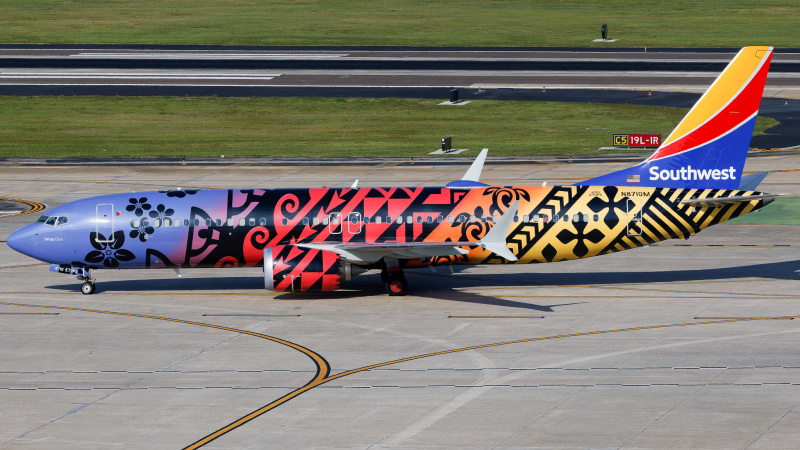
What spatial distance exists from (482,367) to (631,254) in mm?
20756

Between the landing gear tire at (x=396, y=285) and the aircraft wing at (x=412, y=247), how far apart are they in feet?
4.70

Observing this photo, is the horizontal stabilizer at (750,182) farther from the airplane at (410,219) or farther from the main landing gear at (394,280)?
the main landing gear at (394,280)

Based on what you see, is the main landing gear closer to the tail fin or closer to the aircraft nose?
the tail fin

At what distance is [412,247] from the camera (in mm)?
43375

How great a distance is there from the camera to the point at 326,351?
37969 millimetres

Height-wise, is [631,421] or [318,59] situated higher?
[318,59]

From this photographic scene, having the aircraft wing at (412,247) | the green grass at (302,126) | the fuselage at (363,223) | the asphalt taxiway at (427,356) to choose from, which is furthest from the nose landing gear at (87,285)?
the green grass at (302,126)

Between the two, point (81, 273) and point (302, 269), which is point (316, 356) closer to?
point (302, 269)

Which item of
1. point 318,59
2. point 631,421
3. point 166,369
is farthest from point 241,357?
point 318,59

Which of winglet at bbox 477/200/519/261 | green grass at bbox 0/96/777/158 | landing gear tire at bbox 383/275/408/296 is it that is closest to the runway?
green grass at bbox 0/96/777/158

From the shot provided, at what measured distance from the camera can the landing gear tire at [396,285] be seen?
45844 mm

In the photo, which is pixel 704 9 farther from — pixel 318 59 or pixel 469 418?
pixel 469 418

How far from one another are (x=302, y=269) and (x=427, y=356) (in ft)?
29.2

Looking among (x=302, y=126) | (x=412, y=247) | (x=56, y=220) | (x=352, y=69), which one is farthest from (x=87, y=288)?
(x=352, y=69)
